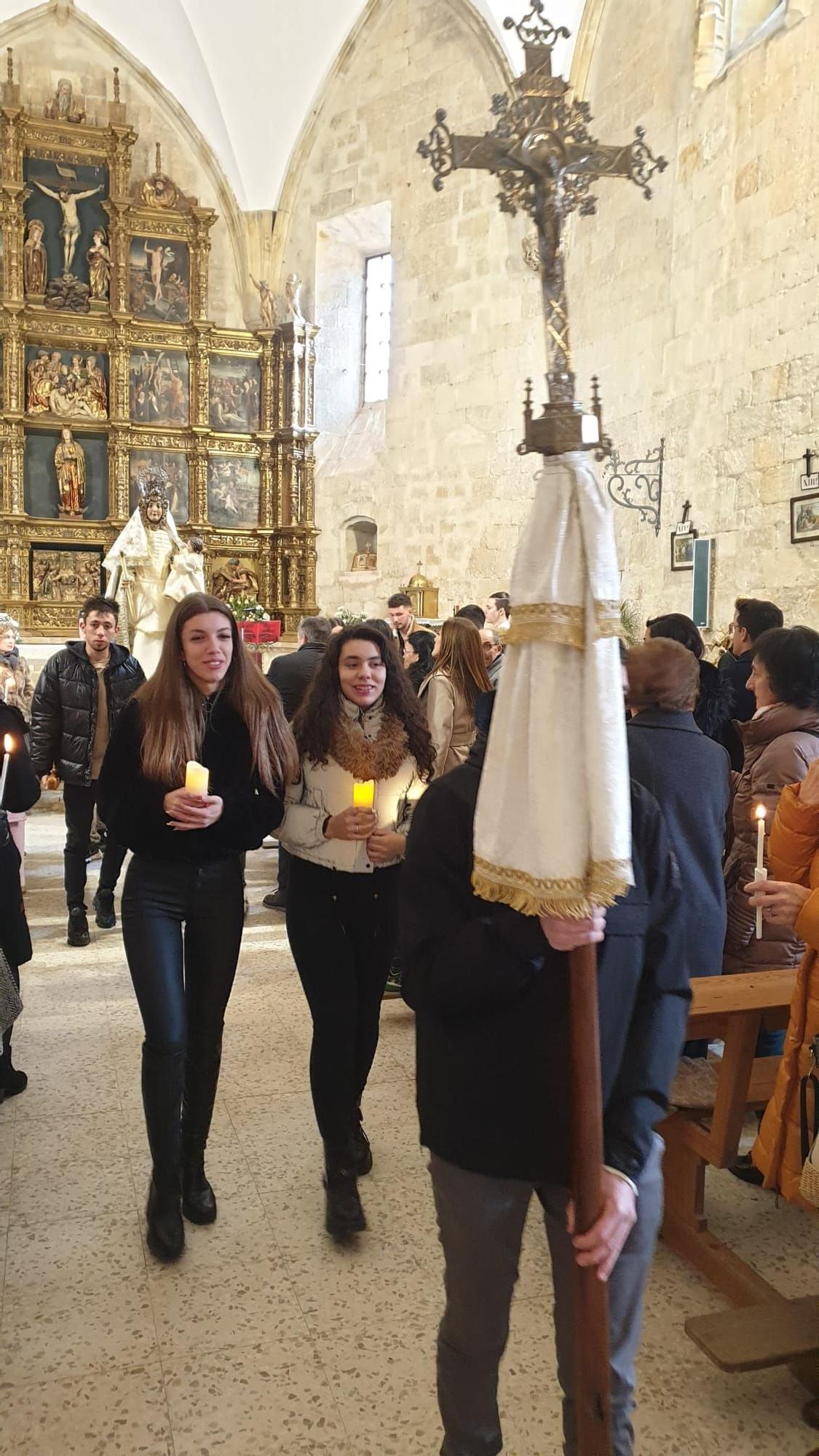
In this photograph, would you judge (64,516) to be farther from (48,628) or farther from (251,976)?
(251,976)

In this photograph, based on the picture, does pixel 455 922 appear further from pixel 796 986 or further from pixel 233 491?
pixel 233 491

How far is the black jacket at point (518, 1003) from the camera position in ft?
5.28

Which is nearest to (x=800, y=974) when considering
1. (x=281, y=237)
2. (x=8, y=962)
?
(x=8, y=962)

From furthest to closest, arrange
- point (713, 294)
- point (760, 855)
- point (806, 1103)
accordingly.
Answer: point (713, 294), point (806, 1103), point (760, 855)

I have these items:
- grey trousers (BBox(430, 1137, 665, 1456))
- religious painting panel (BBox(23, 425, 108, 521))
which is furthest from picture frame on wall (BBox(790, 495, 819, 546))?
religious painting panel (BBox(23, 425, 108, 521))

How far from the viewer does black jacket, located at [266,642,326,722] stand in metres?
6.22

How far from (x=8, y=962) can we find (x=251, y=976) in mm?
1819

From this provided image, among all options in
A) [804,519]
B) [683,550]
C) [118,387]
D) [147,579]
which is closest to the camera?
[804,519]

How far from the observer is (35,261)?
14305 millimetres

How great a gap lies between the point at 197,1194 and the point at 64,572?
41.1 ft

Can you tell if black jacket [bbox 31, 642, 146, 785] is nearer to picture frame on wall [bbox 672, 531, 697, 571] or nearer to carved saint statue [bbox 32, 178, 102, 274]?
picture frame on wall [bbox 672, 531, 697, 571]

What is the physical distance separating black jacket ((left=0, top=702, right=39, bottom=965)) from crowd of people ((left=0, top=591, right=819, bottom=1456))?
0.03 ft

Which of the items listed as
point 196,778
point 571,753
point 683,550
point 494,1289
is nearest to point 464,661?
point 196,778

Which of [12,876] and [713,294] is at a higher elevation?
[713,294]
